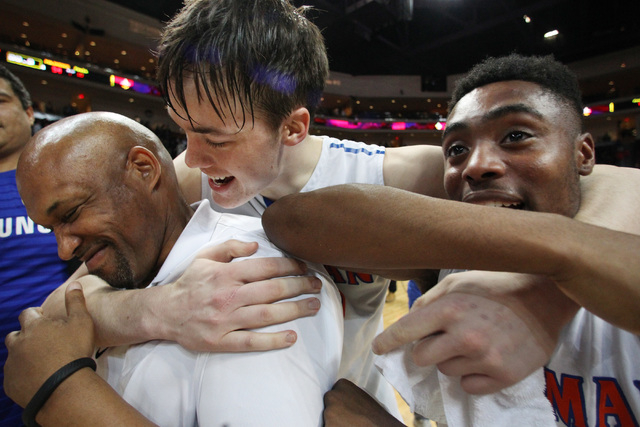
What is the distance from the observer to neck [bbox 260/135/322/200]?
4.98ft

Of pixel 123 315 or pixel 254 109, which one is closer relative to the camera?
pixel 123 315

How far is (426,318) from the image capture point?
0.73 m

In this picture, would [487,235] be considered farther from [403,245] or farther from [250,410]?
[250,410]

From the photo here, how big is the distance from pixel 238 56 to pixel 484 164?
771 millimetres

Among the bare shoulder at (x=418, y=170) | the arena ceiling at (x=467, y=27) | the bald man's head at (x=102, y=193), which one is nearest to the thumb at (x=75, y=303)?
the bald man's head at (x=102, y=193)

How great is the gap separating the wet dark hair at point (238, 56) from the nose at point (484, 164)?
0.61 metres

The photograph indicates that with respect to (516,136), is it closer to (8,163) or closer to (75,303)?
(75,303)

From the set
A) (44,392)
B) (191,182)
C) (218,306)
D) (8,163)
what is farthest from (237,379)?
(8,163)

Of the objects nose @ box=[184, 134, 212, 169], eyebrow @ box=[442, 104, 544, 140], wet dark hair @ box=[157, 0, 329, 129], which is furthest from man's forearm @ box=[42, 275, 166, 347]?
eyebrow @ box=[442, 104, 544, 140]

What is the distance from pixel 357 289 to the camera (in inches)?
58.9

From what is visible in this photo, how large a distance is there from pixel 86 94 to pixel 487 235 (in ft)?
57.8

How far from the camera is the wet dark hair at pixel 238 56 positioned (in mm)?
1065

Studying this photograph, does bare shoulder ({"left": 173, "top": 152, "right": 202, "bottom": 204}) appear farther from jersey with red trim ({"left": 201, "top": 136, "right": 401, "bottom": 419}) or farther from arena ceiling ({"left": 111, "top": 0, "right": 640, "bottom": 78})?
arena ceiling ({"left": 111, "top": 0, "right": 640, "bottom": 78})

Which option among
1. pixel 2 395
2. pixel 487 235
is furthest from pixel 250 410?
pixel 2 395
